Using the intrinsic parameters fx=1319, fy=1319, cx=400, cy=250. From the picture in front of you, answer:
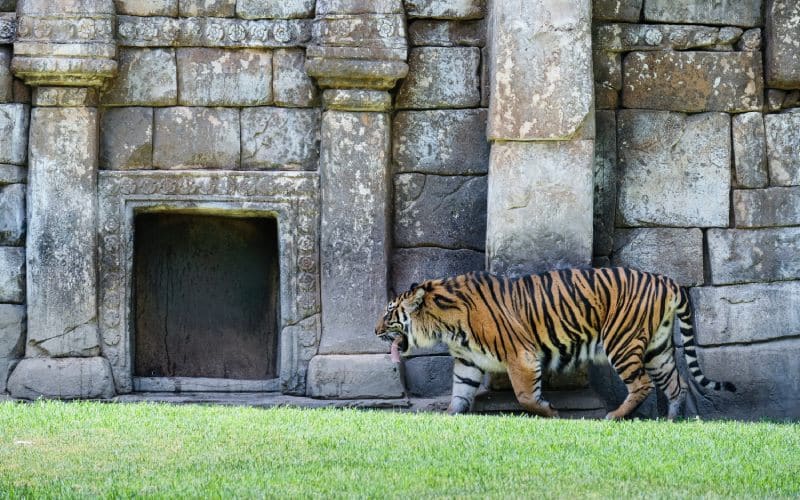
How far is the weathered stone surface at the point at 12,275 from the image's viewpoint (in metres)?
9.84

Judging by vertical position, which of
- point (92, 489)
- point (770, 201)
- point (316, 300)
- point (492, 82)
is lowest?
point (92, 489)

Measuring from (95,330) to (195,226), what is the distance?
1313 mm

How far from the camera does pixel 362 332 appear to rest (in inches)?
390

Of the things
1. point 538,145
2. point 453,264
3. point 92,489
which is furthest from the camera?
point 453,264

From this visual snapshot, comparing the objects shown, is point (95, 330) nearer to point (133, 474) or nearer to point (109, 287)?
point (109, 287)

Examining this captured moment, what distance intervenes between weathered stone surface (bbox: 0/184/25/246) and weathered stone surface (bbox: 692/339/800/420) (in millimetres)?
5299

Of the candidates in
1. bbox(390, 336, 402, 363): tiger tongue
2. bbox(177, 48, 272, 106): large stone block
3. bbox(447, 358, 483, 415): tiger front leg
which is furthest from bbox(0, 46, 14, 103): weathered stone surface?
bbox(447, 358, 483, 415): tiger front leg

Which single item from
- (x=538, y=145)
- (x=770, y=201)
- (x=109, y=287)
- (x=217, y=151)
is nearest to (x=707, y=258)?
(x=770, y=201)

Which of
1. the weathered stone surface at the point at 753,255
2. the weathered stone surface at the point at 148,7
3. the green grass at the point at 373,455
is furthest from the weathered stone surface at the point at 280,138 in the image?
the weathered stone surface at the point at 753,255

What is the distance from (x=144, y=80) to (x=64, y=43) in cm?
65

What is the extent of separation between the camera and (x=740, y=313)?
33.4 feet

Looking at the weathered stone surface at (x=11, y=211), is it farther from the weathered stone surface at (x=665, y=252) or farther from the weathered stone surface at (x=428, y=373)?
the weathered stone surface at (x=665, y=252)

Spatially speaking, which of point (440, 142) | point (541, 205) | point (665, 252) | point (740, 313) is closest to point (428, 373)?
point (541, 205)

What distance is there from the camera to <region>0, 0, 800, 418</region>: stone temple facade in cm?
962
